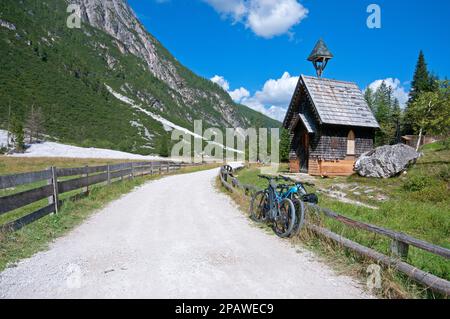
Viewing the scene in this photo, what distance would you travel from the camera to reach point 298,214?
705 centimetres

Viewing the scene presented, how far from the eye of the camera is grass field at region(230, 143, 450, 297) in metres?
5.93

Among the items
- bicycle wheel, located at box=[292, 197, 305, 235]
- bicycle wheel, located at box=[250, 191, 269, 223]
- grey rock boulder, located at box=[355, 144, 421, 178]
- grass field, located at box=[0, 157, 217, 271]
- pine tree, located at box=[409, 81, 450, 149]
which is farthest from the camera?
pine tree, located at box=[409, 81, 450, 149]

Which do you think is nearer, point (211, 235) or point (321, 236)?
point (321, 236)

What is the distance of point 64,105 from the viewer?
9706 cm

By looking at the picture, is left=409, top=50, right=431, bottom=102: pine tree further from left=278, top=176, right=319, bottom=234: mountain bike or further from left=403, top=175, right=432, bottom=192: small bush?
left=278, top=176, right=319, bottom=234: mountain bike

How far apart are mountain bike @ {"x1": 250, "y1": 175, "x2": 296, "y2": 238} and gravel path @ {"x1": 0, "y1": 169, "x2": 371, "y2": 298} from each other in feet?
1.20

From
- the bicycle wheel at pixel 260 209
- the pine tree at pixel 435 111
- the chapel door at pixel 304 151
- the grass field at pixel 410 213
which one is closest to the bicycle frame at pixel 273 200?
the bicycle wheel at pixel 260 209

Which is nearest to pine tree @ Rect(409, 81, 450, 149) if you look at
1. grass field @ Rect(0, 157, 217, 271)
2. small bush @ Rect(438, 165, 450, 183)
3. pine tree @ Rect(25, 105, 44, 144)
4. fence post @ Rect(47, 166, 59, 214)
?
small bush @ Rect(438, 165, 450, 183)

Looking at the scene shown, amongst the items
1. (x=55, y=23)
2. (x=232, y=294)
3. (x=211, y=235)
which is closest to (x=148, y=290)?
(x=232, y=294)

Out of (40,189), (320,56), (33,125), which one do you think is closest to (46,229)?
(40,189)

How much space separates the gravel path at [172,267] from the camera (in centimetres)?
423

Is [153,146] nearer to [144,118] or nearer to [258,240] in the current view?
[144,118]

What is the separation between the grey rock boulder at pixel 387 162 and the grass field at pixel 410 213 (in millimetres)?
494
